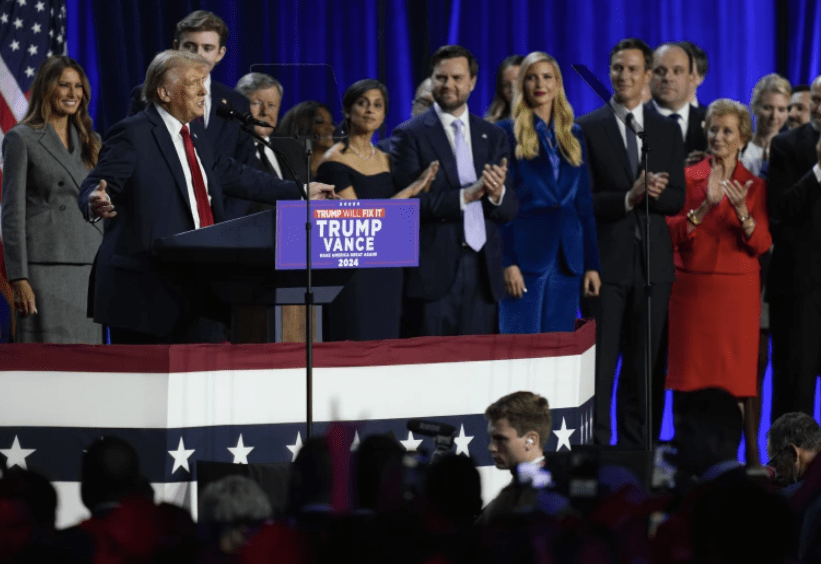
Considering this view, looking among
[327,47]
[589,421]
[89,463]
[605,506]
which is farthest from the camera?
[327,47]

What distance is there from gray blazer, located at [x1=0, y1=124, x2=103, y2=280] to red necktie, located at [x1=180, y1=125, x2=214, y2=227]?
1.13 meters

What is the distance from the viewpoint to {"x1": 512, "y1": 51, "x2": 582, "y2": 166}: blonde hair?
5645 millimetres

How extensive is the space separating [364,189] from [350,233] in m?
1.38

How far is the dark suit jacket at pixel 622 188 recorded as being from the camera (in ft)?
18.9

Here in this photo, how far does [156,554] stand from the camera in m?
1.58

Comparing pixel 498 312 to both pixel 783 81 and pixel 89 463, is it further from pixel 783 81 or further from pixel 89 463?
pixel 89 463

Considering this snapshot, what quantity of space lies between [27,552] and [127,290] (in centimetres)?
279

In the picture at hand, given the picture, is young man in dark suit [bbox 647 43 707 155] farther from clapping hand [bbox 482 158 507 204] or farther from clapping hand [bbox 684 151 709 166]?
clapping hand [bbox 482 158 507 204]

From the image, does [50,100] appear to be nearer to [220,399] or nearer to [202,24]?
[202,24]

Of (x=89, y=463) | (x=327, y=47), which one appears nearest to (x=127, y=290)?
(x=89, y=463)

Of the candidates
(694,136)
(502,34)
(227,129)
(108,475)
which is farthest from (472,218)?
(108,475)

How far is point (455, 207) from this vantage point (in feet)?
17.7

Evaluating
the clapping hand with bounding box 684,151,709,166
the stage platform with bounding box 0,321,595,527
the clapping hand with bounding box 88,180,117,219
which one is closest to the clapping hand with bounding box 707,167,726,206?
the clapping hand with bounding box 684,151,709,166

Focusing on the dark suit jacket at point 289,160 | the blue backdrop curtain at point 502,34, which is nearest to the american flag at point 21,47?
the blue backdrop curtain at point 502,34
